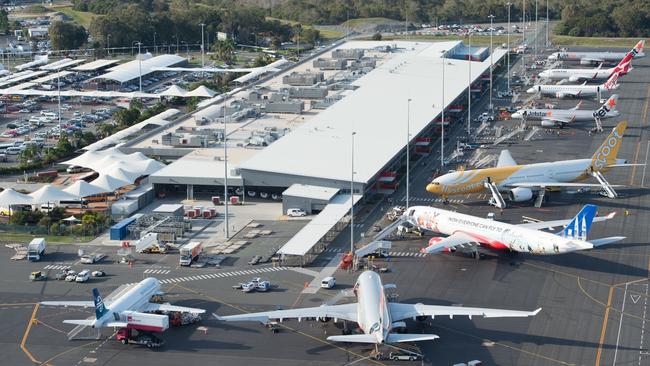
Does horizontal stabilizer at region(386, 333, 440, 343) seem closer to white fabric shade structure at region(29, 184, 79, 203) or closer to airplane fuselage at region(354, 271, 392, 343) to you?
airplane fuselage at region(354, 271, 392, 343)

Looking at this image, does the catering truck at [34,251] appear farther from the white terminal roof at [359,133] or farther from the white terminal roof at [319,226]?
the white terminal roof at [359,133]

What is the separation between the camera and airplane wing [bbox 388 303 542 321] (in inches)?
3551

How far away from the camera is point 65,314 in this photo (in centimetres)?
10075

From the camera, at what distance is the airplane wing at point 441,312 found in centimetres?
9019

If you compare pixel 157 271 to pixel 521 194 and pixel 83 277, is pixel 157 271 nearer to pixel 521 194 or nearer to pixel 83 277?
pixel 83 277

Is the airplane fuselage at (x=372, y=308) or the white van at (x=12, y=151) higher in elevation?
the white van at (x=12, y=151)

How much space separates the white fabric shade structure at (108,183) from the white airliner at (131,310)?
41158 mm

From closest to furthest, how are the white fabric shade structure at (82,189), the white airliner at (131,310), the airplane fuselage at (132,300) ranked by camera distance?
the white airliner at (131,310)
the airplane fuselage at (132,300)
the white fabric shade structure at (82,189)

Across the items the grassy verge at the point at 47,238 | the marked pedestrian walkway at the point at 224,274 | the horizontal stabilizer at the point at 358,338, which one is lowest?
the marked pedestrian walkway at the point at 224,274

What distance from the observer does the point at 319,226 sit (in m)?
122

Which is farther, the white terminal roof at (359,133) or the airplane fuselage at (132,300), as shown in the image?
the white terminal roof at (359,133)

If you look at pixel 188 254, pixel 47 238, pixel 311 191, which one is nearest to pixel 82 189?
pixel 47 238

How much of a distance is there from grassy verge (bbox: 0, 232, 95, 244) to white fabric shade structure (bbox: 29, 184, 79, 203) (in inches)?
232

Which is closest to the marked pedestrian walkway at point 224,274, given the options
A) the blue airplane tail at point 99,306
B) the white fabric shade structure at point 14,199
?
the blue airplane tail at point 99,306
